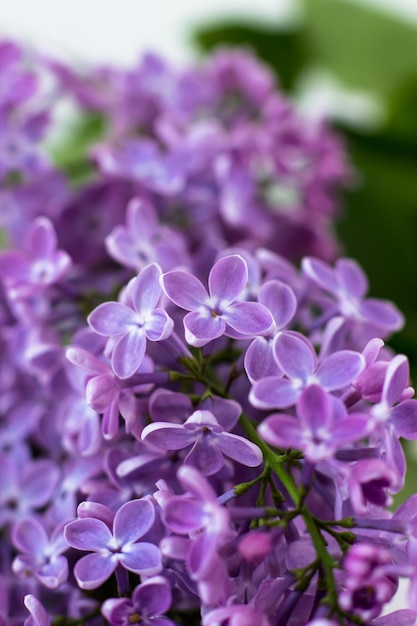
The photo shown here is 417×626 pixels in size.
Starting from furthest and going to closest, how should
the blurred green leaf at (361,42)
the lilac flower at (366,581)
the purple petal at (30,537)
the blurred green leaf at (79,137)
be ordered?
the blurred green leaf at (361,42), the blurred green leaf at (79,137), the purple petal at (30,537), the lilac flower at (366,581)

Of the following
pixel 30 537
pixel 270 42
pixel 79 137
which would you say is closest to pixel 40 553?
pixel 30 537

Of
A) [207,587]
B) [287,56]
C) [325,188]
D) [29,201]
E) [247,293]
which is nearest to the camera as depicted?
[207,587]

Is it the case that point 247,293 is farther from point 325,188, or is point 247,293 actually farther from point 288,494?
point 325,188

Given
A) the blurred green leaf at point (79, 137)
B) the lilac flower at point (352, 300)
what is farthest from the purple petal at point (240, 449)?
the blurred green leaf at point (79, 137)

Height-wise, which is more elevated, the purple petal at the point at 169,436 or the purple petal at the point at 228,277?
the purple petal at the point at 228,277

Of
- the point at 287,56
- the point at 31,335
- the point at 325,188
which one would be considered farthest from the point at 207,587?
the point at 287,56

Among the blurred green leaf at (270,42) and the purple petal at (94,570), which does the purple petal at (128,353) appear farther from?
Answer: the blurred green leaf at (270,42)
